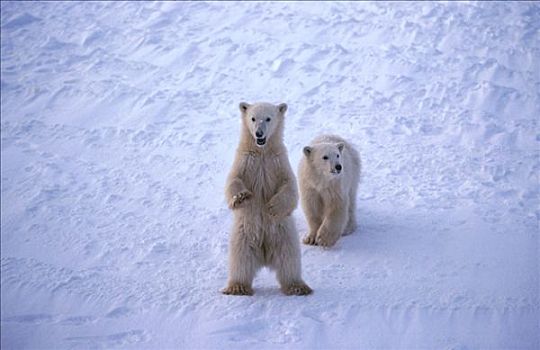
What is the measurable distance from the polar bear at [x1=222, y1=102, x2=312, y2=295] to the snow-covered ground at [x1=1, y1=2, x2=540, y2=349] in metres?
0.21

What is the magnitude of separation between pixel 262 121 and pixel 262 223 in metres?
0.88

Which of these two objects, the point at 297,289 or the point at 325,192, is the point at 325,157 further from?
the point at 297,289

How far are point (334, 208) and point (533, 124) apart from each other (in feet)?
13.5

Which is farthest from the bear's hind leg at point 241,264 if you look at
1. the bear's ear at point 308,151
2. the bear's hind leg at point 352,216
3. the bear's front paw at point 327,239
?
the bear's hind leg at point 352,216

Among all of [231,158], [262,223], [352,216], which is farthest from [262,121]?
[231,158]

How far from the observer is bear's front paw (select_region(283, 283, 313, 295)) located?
17.2 feet

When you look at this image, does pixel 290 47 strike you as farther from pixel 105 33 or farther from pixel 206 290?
pixel 206 290

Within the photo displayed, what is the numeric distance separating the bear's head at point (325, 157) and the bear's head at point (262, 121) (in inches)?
37.2

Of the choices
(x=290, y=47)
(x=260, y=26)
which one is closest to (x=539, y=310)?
(x=290, y=47)

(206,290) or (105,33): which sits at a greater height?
(105,33)

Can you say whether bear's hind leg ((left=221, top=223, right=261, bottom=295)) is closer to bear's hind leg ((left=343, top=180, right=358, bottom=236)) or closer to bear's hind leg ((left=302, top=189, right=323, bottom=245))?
bear's hind leg ((left=302, top=189, right=323, bottom=245))

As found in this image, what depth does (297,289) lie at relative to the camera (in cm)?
525

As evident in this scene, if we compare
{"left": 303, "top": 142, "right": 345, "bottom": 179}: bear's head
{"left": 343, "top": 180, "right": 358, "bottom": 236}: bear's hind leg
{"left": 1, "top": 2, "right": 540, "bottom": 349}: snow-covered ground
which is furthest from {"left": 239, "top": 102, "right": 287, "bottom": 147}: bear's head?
{"left": 343, "top": 180, "right": 358, "bottom": 236}: bear's hind leg

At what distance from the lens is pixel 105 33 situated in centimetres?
1169
